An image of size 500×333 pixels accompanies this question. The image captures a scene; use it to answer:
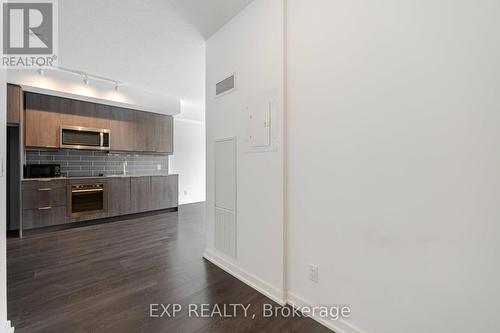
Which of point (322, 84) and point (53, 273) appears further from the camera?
point (53, 273)

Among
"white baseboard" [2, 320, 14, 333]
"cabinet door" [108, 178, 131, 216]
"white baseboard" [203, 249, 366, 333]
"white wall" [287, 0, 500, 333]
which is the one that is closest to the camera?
"white wall" [287, 0, 500, 333]

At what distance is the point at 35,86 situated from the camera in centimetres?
378

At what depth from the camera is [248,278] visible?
7.54ft

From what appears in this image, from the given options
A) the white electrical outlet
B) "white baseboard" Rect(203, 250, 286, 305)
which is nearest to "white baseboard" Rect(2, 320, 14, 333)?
"white baseboard" Rect(203, 250, 286, 305)

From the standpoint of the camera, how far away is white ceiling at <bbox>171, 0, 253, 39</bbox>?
2.30 metres

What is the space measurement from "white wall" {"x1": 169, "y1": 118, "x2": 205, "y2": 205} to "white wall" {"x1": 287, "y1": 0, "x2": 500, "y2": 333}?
600 centimetres

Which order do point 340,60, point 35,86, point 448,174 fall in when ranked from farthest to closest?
point 35,86
point 340,60
point 448,174

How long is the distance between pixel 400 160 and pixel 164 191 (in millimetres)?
5330

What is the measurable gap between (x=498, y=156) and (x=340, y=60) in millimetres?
1057

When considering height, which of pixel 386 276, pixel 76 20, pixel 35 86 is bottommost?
pixel 386 276

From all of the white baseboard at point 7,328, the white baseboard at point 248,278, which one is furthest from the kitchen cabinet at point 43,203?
the white baseboard at point 248,278

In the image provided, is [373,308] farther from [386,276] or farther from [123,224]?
[123,224]

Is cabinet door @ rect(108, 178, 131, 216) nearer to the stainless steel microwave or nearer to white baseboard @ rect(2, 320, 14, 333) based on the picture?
the stainless steel microwave

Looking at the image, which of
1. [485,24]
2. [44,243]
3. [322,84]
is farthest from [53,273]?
[485,24]
